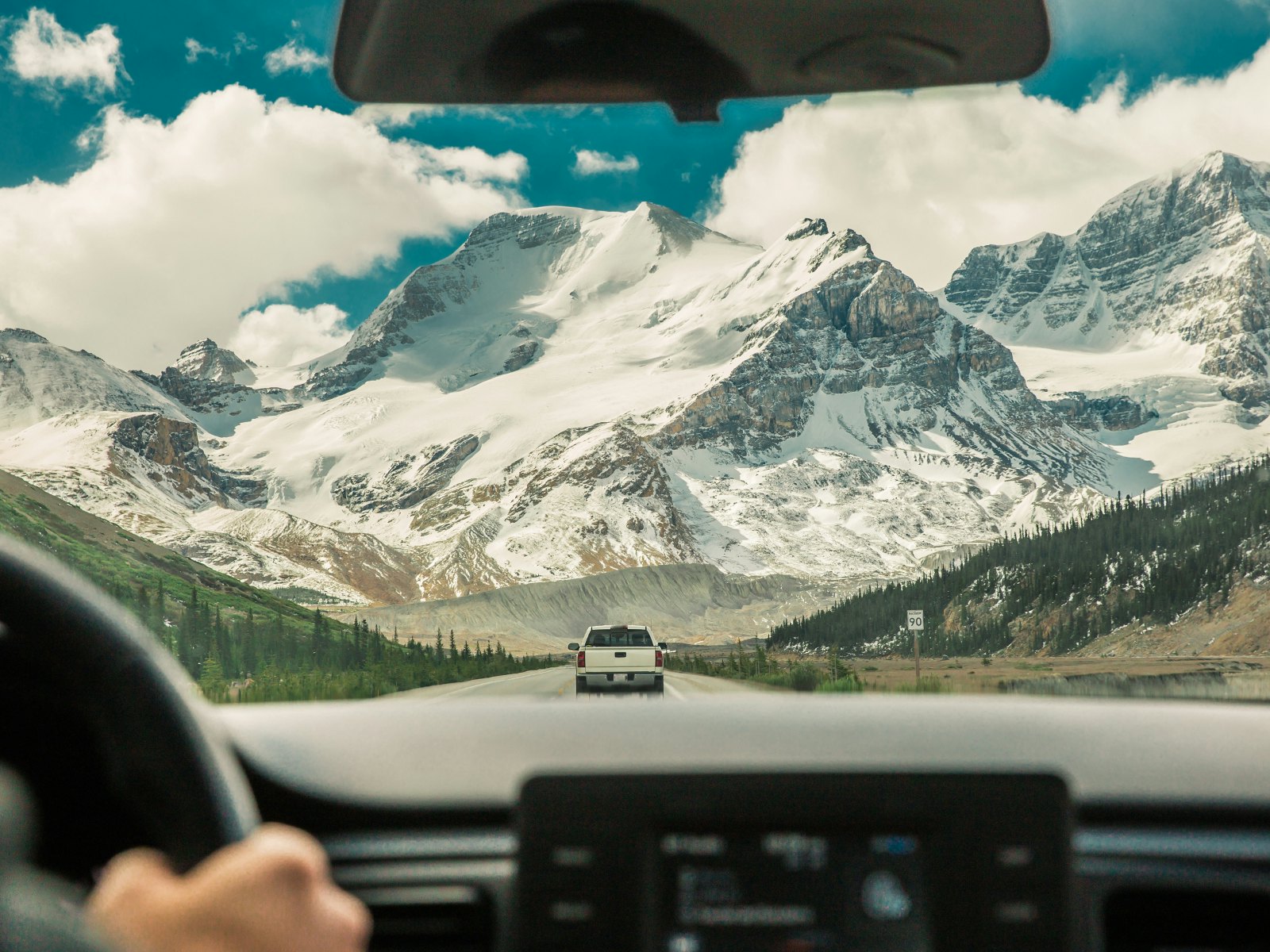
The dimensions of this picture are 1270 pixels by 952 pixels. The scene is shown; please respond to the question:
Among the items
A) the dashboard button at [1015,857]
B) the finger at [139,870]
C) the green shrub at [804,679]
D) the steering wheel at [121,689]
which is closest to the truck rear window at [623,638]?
the green shrub at [804,679]

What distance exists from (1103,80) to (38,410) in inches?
5474

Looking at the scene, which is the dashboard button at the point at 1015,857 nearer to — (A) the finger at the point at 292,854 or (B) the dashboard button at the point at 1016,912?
(B) the dashboard button at the point at 1016,912

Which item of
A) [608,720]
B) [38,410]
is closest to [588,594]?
[38,410]

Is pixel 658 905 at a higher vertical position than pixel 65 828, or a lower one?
lower

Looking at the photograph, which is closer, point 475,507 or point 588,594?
point 588,594

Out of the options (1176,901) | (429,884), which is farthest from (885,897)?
(429,884)

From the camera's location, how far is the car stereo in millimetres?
1771

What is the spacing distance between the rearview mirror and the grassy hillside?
3.13 ft

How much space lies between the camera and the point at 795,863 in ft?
5.98

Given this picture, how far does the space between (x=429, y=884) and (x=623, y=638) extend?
1798cm

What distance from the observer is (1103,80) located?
2.80 meters

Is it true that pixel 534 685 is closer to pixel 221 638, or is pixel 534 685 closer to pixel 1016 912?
pixel 221 638

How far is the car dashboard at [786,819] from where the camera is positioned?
1791 mm

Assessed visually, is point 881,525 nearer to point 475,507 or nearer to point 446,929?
point 475,507
